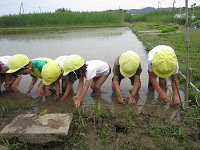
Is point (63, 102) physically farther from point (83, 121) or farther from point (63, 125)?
point (63, 125)

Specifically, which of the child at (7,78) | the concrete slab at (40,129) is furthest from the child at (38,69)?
the concrete slab at (40,129)

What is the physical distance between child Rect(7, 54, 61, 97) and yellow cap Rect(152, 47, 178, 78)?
173 cm

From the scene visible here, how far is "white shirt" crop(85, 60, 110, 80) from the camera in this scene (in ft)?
12.1

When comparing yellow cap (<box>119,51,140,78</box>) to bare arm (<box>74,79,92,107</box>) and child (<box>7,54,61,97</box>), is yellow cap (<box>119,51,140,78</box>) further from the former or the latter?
child (<box>7,54,61,97</box>)

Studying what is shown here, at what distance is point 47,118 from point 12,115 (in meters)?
0.95

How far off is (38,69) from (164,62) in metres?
2.43

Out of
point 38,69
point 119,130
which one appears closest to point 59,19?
point 38,69

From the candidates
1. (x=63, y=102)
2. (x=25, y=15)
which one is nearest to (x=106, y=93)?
(x=63, y=102)

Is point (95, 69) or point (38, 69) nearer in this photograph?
point (95, 69)

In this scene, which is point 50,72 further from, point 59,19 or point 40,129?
point 59,19

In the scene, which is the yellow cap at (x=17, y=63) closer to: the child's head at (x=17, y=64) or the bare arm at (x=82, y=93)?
the child's head at (x=17, y=64)

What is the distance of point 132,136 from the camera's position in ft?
8.43

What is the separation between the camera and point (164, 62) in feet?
10.6

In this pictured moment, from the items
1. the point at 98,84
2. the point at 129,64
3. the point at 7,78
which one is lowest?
the point at 98,84
